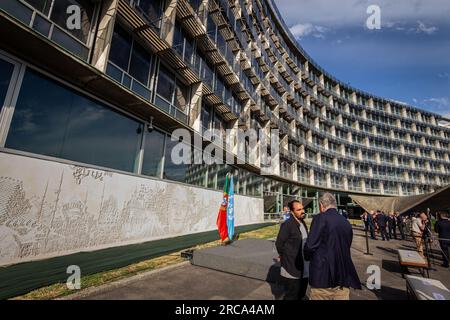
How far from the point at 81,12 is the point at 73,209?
7.71 m

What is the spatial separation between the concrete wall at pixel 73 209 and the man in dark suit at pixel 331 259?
7490 mm

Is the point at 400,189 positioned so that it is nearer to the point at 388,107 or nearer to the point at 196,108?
the point at 388,107

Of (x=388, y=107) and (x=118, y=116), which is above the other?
(x=388, y=107)

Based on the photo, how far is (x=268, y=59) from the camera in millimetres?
30203

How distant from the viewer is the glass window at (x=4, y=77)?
238 inches

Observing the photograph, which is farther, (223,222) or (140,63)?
(140,63)

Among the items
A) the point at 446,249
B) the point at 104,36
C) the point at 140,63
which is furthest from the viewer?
the point at 140,63

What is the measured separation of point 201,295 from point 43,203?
5.59 m

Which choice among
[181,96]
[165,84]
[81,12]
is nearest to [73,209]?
[81,12]

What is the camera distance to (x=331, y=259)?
289 centimetres

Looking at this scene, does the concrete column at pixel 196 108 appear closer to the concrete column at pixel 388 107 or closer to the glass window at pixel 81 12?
the glass window at pixel 81 12

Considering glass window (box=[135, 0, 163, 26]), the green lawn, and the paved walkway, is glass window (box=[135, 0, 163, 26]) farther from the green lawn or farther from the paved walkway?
the paved walkway

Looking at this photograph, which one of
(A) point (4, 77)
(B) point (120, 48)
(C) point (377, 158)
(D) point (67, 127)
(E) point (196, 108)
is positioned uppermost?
(C) point (377, 158)
